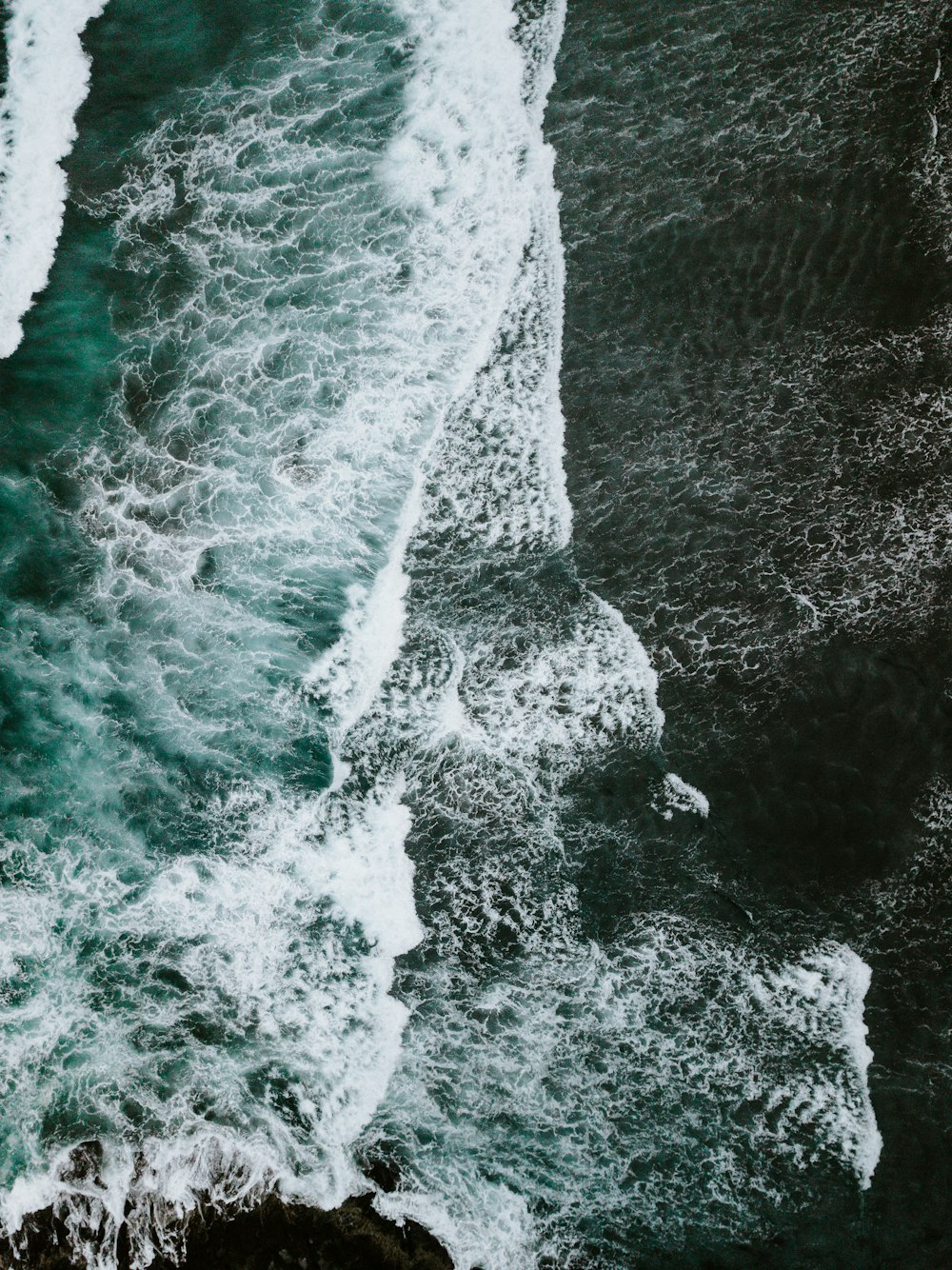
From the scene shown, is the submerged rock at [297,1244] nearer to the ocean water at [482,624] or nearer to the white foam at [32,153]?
the ocean water at [482,624]

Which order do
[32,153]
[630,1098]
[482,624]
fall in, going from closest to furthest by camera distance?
[630,1098] → [482,624] → [32,153]

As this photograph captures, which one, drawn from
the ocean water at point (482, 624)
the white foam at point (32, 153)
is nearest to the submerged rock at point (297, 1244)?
the ocean water at point (482, 624)

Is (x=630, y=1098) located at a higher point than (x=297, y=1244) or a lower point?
higher

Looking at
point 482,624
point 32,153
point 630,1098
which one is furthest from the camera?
point 32,153

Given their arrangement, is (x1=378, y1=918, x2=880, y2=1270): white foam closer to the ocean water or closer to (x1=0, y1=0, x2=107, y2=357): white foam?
the ocean water

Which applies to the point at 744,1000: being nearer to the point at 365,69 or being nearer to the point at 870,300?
the point at 870,300

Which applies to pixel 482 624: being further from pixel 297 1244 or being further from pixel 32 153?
pixel 32 153

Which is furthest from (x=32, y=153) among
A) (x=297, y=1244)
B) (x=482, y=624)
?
(x=297, y=1244)
